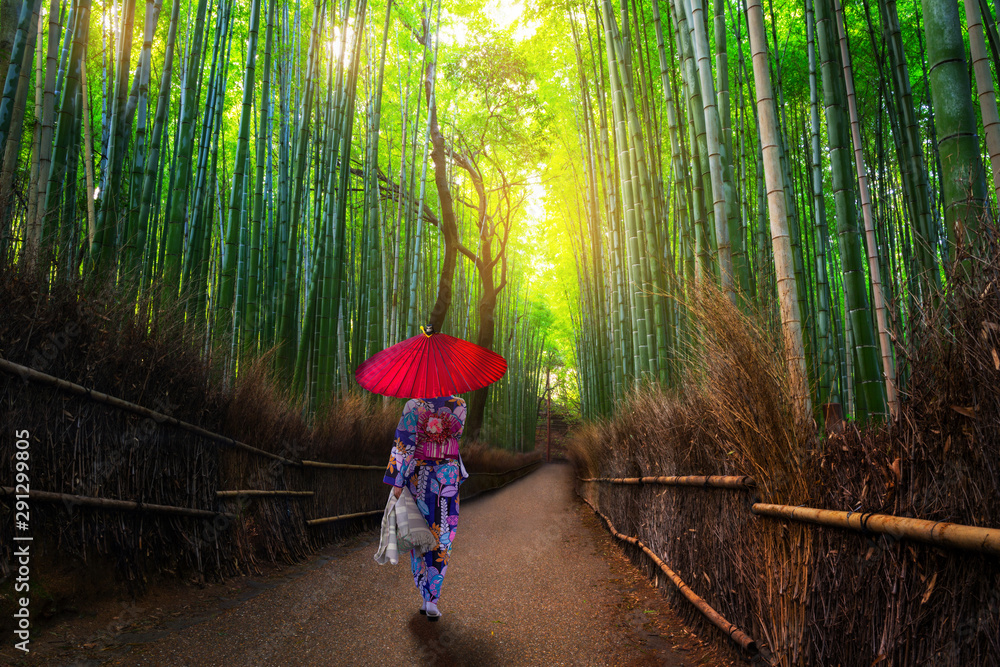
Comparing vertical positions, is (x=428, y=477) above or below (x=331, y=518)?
above

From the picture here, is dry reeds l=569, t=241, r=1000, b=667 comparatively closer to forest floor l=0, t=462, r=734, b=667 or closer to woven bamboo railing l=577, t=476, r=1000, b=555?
woven bamboo railing l=577, t=476, r=1000, b=555

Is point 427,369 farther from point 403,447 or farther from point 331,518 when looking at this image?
point 331,518

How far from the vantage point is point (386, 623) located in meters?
2.43

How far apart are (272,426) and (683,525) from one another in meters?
2.29

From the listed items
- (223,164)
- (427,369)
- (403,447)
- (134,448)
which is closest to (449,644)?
(403,447)

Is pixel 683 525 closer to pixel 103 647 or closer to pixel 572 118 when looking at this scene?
pixel 103 647

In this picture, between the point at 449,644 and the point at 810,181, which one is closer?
the point at 449,644

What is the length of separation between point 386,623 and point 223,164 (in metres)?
5.14

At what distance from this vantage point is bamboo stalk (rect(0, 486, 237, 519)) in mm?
1880

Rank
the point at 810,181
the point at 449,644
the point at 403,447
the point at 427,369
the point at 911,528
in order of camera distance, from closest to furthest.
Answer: the point at 911,528
the point at 449,644
the point at 403,447
the point at 427,369
the point at 810,181

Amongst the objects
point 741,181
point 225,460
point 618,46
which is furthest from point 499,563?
point 618,46

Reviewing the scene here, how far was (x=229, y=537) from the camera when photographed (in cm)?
298

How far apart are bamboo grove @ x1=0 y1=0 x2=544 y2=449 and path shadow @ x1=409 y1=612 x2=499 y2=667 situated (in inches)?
63.7

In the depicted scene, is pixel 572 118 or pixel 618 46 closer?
pixel 618 46
